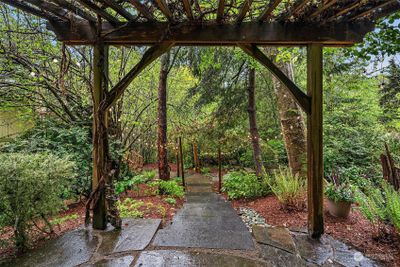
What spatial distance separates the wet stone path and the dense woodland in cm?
42

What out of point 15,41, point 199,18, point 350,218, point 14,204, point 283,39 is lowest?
point 350,218

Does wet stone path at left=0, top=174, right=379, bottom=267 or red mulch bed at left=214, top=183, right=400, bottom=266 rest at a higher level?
wet stone path at left=0, top=174, right=379, bottom=267

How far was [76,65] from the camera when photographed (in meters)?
4.45

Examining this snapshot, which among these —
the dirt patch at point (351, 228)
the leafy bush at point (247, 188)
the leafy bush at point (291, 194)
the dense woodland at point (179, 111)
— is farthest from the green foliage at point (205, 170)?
the leafy bush at point (291, 194)

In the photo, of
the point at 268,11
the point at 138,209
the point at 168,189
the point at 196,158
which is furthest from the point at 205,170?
the point at 268,11

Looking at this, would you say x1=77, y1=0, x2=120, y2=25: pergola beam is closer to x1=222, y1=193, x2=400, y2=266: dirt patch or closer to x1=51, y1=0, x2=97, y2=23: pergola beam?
x1=51, y1=0, x2=97, y2=23: pergola beam

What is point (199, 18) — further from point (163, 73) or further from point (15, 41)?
point (15, 41)

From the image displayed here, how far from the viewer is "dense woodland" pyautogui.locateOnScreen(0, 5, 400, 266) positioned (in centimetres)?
239

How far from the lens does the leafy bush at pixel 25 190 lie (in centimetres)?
198

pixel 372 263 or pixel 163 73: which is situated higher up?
pixel 163 73

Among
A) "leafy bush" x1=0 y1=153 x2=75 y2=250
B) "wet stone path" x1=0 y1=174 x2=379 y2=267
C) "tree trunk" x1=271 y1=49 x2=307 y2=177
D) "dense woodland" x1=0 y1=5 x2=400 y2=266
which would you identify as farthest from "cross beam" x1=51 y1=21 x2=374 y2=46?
"wet stone path" x1=0 y1=174 x2=379 y2=267

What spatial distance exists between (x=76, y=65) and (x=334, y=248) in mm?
4970

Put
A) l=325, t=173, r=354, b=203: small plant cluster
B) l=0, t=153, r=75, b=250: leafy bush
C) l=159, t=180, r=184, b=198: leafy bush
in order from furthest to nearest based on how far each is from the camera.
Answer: l=159, t=180, r=184, b=198: leafy bush < l=325, t=173, r=354, b=203: small plant cluster < l=0, t=153, r=75, b=250: leafy bush

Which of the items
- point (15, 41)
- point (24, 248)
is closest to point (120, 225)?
point (24, 248)
